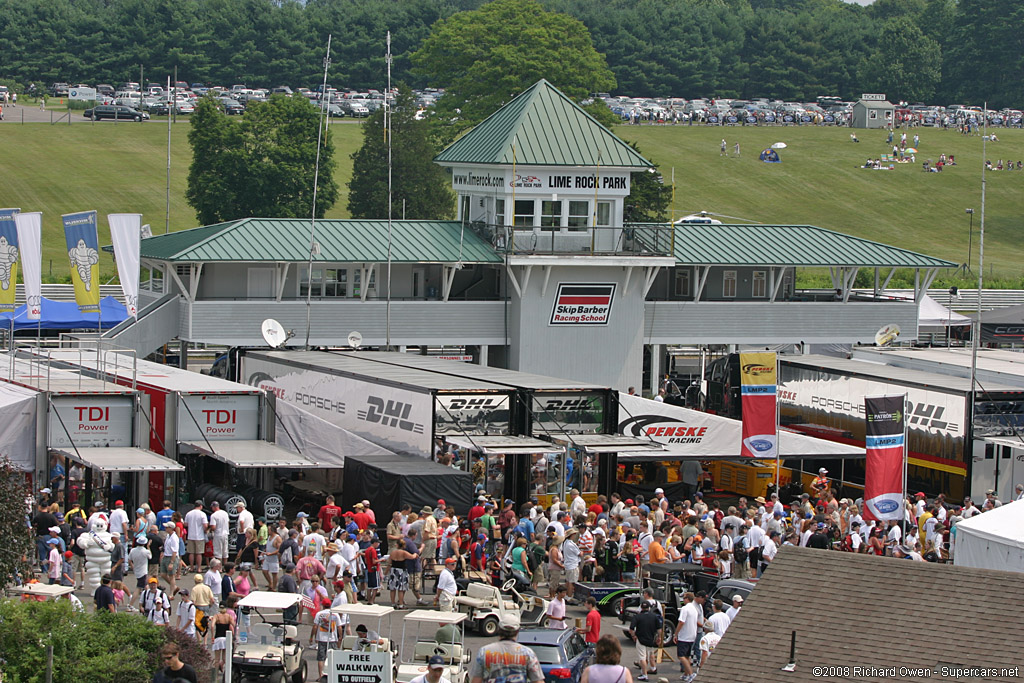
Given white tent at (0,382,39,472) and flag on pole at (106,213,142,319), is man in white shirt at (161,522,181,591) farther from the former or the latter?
flag on pole at (106,213,142,319)

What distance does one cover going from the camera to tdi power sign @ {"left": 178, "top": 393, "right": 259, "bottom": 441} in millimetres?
30109

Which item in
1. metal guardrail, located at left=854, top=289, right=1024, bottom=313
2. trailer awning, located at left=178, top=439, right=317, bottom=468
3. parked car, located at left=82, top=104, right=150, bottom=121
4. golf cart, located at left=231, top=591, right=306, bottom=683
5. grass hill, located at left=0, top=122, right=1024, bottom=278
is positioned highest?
parked car, located at left=82, top=104, right=150, bottom=121

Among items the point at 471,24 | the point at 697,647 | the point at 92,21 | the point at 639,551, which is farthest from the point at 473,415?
the point at 92,21

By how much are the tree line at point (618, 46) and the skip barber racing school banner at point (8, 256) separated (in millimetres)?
97117

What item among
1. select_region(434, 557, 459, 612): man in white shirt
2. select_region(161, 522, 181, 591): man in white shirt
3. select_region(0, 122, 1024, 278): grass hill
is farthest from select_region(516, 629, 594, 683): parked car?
select_region(0, 122, 1024, 278): grass hill

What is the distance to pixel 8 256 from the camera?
118 ft

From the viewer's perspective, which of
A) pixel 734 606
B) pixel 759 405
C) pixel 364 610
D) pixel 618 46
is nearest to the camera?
pixel 364 610

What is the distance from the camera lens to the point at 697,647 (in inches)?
815

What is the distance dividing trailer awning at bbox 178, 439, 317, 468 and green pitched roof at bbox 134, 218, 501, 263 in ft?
36.6

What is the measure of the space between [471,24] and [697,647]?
2800 inches

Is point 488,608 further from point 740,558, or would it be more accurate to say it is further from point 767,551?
point 767,551

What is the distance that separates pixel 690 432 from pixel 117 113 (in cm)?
8222

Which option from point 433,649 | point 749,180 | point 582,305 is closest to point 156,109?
point 749,180

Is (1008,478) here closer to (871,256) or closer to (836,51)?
(871,256)
